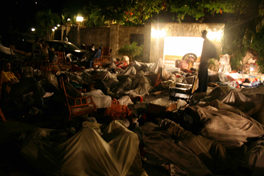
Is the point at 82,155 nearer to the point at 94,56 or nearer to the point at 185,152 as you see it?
the point at 185,152

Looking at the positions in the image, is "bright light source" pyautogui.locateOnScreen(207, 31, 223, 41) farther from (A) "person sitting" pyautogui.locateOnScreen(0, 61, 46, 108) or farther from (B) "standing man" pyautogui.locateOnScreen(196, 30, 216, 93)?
(A) "person sitting" pyautogui.locateOnScreen(0, 61, 46, 108)

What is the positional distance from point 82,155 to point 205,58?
5151 mm

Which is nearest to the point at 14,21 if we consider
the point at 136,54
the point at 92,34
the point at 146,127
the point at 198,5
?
the point at 92,34

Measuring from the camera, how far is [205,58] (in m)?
6.34

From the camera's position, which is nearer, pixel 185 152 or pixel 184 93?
pixel 185 152

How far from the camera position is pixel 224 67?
11.5m

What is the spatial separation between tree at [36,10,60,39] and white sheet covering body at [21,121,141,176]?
1820cm

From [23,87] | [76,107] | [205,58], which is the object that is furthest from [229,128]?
[23,87]

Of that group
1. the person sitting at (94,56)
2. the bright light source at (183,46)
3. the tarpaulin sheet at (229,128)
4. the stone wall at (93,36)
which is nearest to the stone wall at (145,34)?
the stone wall at (93,36)

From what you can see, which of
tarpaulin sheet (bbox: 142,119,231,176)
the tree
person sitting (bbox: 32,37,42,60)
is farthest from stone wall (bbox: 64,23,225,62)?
tarpaulin sheet (bbox: 142,119,231,176)

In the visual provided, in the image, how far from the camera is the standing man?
617 cm

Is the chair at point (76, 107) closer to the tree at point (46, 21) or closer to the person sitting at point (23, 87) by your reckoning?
the person sitting at point (23, 87)

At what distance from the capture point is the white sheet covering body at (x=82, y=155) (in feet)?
8.01

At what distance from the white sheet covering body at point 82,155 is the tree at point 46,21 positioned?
18.2m
